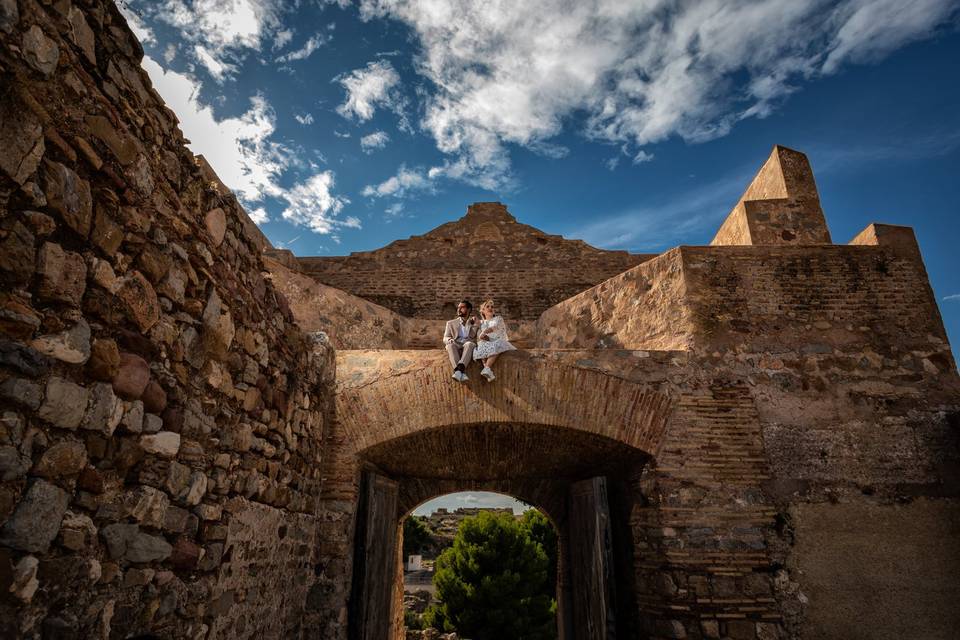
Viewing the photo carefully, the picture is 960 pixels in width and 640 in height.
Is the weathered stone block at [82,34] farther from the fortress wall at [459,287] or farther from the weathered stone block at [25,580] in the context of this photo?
the fortress wall at [459,287]

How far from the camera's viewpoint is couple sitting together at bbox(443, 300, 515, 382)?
4.78 meters

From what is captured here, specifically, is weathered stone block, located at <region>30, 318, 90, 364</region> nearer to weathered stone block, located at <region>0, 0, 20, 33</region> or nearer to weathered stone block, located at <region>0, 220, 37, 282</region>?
weathered stone block, located at <region>0, 220, 37, 282</region>

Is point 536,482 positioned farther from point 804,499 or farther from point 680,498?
point 804,499

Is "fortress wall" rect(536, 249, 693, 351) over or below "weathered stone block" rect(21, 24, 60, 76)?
over

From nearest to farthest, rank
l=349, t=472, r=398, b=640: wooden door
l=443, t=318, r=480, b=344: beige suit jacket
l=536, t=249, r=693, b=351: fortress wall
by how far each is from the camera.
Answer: l=349, t=472, r=398, b=640: wooden door, l=443, t=318, r=480, b=344: beige suit jacket, l=536, t=249, r=693, b=351: fortress wall

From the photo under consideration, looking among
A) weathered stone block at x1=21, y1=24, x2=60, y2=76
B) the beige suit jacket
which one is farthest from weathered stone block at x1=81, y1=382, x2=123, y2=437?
the beige suit jacket

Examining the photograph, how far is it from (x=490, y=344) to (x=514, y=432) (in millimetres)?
882

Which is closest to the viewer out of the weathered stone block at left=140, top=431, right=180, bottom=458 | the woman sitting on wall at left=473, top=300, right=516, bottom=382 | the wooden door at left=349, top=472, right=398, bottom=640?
the weathered stone block at left=140, top=431, right=180, bottom=458

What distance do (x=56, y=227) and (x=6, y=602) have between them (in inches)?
45.4

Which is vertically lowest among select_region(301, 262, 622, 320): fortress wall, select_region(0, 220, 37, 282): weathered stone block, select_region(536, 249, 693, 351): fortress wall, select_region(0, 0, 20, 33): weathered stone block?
select_region(0, 220, 37, 282): weathered stone block

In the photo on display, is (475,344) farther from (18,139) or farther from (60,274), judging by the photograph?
(18,139)

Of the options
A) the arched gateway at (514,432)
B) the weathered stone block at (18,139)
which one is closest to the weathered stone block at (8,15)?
the weathered stone block at (18,139)

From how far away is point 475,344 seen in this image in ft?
16.2

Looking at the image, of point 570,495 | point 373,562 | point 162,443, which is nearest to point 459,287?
point 570,495
